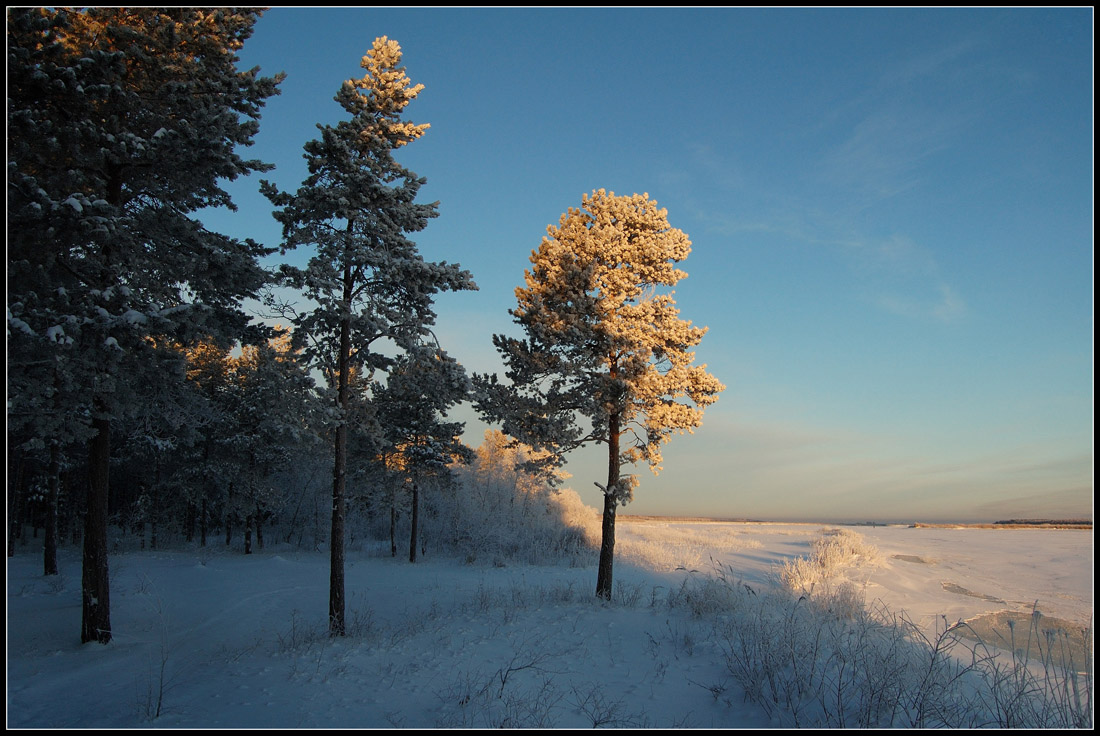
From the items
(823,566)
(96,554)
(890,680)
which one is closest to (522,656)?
(890,680)

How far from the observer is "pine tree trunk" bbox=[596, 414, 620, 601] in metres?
15.6

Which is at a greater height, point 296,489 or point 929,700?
point 929,700

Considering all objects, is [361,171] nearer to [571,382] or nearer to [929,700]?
[571,382]

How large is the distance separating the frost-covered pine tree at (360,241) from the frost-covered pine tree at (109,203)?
152cm

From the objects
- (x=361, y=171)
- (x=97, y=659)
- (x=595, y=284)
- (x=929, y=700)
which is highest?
(x=361, y=171)

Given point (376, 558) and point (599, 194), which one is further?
point (376, 558)

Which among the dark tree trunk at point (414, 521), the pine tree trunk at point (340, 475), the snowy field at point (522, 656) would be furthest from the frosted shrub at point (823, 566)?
the dark tree trunk at point (414, 521)

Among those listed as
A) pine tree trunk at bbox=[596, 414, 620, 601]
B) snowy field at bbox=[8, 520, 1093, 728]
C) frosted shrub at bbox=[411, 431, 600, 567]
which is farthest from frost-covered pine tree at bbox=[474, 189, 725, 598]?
frosted shrub at bbox=[411, 431, 600, 567]

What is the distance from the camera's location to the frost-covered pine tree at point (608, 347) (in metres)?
16.1

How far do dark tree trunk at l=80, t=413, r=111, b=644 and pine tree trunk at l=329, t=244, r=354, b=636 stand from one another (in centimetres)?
473

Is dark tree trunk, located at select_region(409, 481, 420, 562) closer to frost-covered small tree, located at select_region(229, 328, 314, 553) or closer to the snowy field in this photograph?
frost-covered small tree, located at select_region(229, 328, 314, 553)

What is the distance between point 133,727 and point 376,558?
25.6 m

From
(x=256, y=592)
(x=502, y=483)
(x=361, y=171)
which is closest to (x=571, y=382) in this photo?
(x=361, y=171)

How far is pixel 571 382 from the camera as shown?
16812 mm
